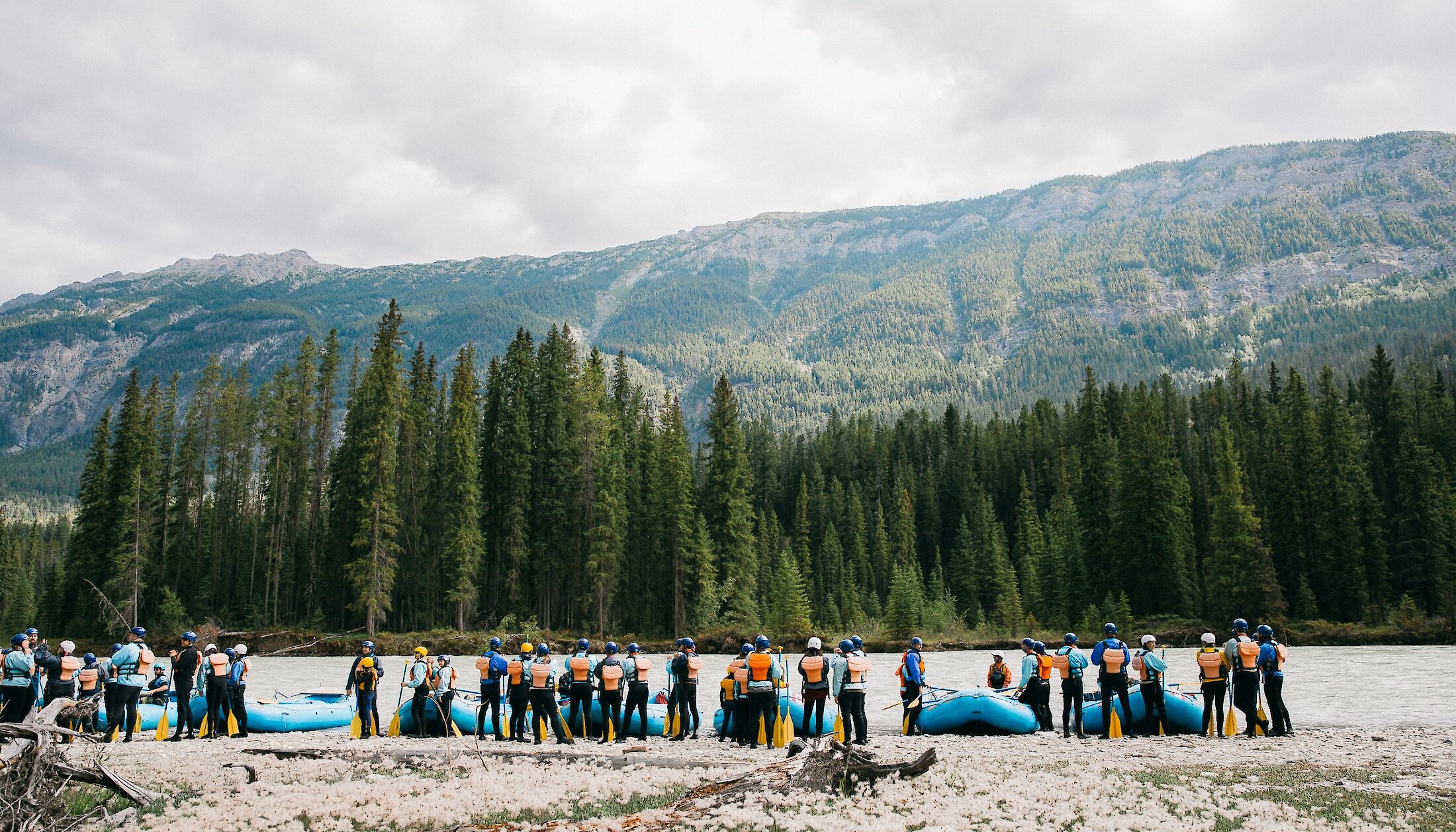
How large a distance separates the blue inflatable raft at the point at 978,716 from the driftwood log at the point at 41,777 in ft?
54.1

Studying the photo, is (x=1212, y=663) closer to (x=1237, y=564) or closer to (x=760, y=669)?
(x=760, y=669)

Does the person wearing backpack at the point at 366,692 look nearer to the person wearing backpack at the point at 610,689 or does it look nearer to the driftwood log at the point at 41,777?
the person wearing backpack at the point at 610,689

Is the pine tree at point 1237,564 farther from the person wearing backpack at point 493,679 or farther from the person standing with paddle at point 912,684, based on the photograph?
the person wearing backpack at point 493,679

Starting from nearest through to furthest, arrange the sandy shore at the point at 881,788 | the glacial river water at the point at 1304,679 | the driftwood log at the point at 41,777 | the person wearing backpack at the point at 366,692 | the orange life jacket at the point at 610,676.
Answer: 1. the driftwood log at the point at 41,777
2. the sandy shore at the point at 881,788
3. the orange life jacket at the point at 610,676
4. the person wearing backpack at the point at 366,692
5. the glacial river water at the point at 1304,679

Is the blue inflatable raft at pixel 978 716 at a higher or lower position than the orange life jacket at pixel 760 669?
lower

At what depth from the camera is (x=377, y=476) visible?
5553cm

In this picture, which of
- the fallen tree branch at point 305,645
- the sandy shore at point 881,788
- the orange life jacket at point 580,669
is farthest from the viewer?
the fallen tree branch at point 305,645

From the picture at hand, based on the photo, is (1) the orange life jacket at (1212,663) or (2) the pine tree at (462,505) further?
(2) the pine tree at (462,505)

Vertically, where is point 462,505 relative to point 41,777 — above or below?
above

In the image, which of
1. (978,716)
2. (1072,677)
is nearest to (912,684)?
(978,716)

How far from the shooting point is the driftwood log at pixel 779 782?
1143 centimetres

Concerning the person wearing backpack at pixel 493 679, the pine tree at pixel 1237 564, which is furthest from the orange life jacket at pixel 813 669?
the pine tree at pixel 1237 564

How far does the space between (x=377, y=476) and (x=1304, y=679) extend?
48.0m

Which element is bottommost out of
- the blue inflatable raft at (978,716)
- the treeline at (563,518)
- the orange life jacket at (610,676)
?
the blue inflatable raft at (978,716)
